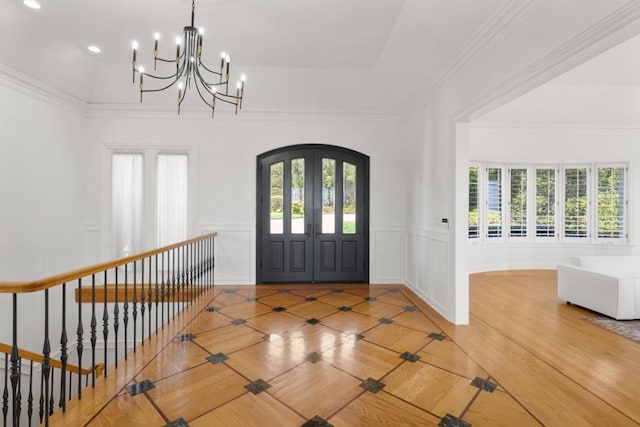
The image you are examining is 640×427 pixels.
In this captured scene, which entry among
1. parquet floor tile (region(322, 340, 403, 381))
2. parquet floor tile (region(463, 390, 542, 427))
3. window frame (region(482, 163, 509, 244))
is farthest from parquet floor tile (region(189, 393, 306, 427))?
window frame (region(482, 163, 509, 244))

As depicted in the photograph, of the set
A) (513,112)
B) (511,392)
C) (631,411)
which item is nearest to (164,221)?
(511,392)

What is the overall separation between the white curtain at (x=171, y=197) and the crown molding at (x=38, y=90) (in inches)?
57.2

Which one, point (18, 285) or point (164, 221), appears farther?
point (164, 221)

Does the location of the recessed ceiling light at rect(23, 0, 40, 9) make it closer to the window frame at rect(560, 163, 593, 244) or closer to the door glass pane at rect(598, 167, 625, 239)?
the window frame at rect(560, 163, 593, 244)

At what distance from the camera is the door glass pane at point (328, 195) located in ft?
18.4

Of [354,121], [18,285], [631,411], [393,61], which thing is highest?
[393,61]

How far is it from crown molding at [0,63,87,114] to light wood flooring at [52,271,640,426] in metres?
3.81

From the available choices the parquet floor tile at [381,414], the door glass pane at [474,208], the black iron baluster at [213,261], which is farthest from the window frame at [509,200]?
the black iron baluster at [213,261]

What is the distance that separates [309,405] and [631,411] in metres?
2.24

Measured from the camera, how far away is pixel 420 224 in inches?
192

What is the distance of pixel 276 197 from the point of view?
→ 5590mm

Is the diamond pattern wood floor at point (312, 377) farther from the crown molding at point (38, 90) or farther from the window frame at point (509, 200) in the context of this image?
the window frame at point (509, 200)

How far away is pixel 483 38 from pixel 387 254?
3619mm

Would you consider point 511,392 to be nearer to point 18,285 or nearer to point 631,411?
point 631,411
